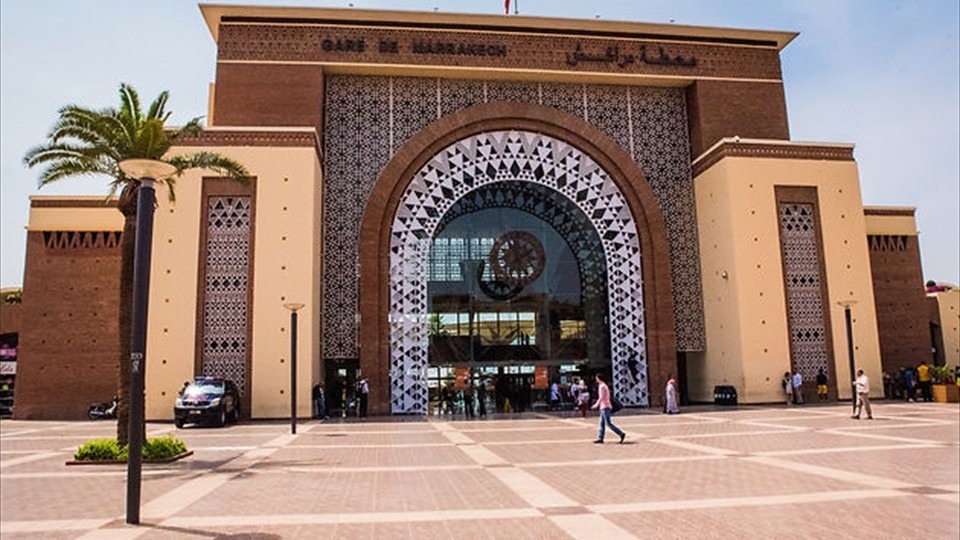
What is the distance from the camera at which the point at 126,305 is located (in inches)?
515

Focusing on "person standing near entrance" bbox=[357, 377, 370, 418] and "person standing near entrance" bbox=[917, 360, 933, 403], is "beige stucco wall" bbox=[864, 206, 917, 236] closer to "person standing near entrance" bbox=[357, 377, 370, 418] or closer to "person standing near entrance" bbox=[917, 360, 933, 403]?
"person standing near entrance" bbox=[917, 360, 933, 403]

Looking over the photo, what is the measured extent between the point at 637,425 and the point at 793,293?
9.73 m

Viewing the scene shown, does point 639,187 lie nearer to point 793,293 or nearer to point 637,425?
point 793,293

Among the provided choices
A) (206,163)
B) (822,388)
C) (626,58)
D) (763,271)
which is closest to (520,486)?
(206,163)

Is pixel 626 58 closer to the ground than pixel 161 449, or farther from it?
farther from it

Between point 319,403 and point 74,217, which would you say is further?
point 74,217

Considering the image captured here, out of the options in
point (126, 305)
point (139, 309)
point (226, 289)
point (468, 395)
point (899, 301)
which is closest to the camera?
point (139, 309)

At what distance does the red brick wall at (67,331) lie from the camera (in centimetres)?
2333

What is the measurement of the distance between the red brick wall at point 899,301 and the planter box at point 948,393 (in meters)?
4.12

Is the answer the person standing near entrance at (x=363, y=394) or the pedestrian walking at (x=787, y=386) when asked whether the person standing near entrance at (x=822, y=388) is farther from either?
the person standing near entrance at (x=363, y=394)

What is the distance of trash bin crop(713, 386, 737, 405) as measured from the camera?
2322cm

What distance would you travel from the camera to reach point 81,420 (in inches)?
894

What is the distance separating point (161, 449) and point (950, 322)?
3118 cm

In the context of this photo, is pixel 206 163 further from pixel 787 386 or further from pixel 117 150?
pixel 787 386
